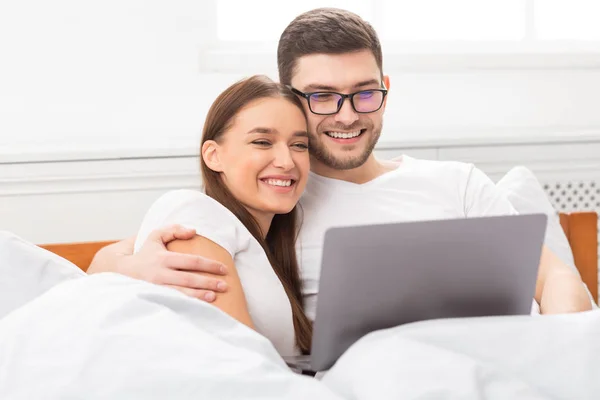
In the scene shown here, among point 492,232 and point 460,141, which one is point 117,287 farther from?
point 460,141

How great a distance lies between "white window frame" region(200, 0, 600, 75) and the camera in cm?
231

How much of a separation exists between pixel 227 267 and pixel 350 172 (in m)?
0.51

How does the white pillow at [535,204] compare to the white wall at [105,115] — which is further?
the white wall at [105,115]

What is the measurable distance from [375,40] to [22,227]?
1053 millimetres

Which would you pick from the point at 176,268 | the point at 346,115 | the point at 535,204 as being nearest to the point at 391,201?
the point at 346,115

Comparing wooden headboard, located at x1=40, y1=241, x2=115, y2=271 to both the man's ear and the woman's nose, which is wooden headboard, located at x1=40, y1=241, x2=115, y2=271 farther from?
the woman's nose

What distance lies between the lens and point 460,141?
233 centimetres

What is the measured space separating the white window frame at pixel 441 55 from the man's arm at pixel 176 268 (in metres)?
1.10

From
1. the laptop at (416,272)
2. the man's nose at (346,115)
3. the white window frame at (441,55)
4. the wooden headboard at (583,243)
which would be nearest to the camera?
the laptop at (416,272)

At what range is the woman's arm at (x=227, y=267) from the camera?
1243mm

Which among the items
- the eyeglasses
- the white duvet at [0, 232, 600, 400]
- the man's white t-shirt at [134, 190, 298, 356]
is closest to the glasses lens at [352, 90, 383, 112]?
the eyeglasses

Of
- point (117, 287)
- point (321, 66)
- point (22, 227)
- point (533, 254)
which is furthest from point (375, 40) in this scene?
point (22, 227)

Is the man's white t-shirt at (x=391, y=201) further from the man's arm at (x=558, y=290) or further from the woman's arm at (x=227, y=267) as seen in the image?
the woman's arm at (x=227, y=267)

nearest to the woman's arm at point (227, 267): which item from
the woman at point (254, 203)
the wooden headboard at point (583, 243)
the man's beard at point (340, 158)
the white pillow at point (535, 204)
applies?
the woman at point (254, 203)
